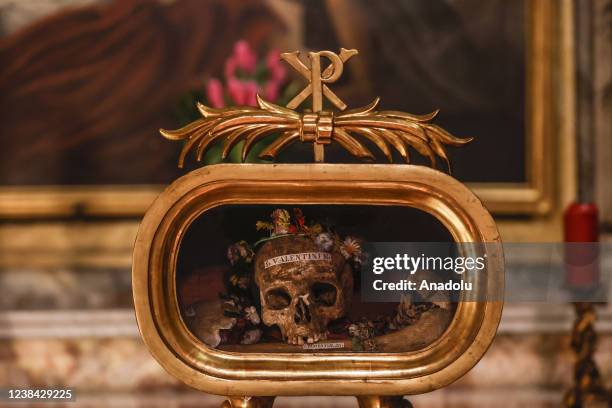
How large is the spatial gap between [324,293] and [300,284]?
39 mm

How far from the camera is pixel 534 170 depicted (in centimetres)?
189

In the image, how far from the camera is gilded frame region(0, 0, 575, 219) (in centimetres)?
188

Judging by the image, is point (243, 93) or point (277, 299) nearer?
point (277, 299)

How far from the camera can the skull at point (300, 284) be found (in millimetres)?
947

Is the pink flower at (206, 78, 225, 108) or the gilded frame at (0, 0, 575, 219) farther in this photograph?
the gilded frame at (0, 0, 575, 219)

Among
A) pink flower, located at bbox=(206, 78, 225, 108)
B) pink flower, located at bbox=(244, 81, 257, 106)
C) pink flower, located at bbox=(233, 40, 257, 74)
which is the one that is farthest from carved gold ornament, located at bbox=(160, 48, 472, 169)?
pink flower, located at bbox=(233, 40, 257, 74)

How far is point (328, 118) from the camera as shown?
0.95 metres

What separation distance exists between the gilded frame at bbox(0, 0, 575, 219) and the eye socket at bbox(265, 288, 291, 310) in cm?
101

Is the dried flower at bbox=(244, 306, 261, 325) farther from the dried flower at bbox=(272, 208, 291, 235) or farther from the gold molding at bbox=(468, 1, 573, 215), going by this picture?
the gold molding at bbox=(468, 1, 573, 215)

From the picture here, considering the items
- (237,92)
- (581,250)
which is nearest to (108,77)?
(237,92)

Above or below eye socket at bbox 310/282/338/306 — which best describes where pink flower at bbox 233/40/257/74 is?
above

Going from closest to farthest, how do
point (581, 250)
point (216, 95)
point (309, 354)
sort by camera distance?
point (309, 354), point (581, 250), point (216, 95)

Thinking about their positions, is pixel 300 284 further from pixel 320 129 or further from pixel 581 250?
pixel 581 250

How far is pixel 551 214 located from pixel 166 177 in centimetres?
115
